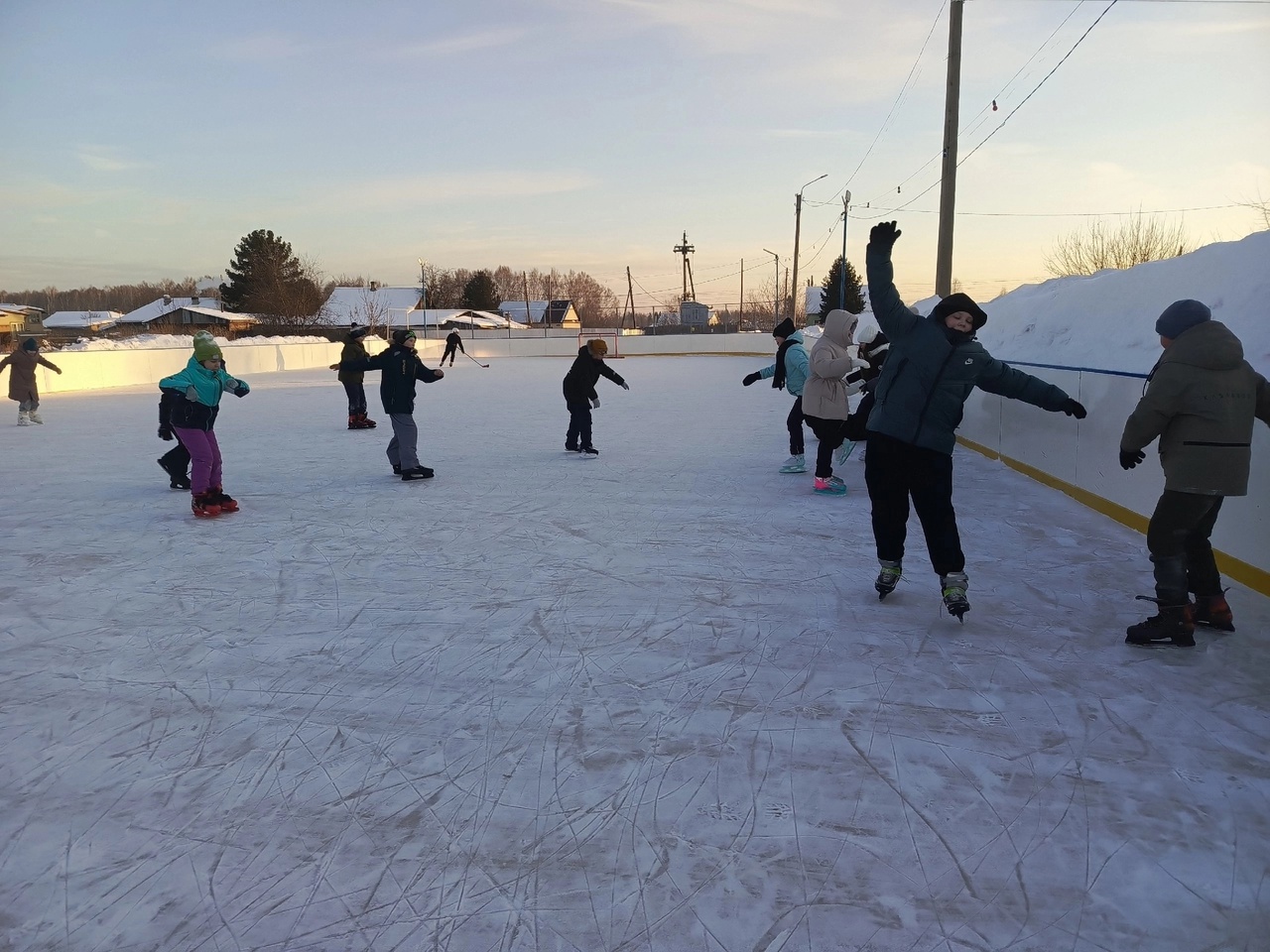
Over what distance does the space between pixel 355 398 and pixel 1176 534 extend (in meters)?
9.95

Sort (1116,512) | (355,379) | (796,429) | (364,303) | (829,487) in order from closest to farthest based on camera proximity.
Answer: (1116,512) → (829,487) → (796,429) → (355,379) → (364,303)

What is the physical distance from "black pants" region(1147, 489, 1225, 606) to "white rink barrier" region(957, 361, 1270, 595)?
0.81 m

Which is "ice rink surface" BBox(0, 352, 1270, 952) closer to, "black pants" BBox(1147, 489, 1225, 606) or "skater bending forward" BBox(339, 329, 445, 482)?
"black pants" BBox(1147, 489, 1225, 606)

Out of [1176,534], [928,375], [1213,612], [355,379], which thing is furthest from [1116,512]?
[355,379]

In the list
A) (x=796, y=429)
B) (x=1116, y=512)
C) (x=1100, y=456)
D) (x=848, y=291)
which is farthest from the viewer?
(x=848, y=291)

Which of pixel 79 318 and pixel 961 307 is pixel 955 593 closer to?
pixel 961 307

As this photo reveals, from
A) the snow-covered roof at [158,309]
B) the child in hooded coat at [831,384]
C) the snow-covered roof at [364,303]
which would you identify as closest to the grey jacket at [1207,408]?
the child in hooded coat at [831,384]

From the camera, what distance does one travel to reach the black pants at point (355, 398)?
37.7ft

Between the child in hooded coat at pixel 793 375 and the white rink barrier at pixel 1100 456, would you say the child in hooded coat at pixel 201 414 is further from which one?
the white rink barrier at pixel 1100 456

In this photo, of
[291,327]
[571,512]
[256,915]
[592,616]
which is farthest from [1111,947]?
[291,327]

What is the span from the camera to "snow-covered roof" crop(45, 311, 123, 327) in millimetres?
94188

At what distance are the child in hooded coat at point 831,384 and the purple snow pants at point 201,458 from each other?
4.30m

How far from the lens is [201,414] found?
20.8 feet

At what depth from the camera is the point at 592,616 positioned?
4051mm
